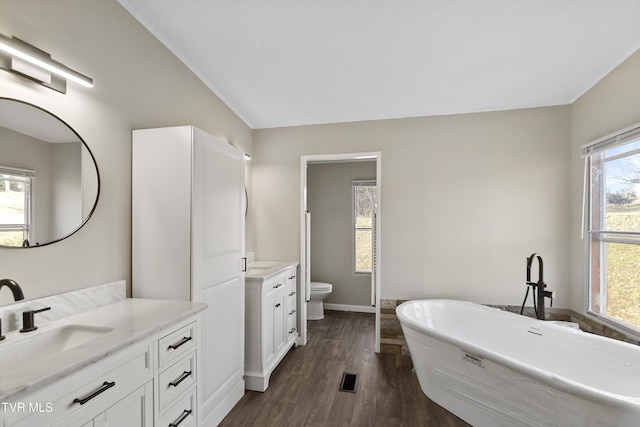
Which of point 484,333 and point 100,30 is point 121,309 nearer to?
point 100,30

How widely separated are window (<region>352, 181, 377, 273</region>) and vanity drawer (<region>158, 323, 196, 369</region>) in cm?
342

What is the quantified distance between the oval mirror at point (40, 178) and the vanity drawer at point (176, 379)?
838 millimetres

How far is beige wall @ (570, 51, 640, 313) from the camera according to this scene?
2.12 m

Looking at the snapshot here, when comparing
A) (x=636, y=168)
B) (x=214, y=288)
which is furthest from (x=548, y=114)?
(x=214, y=288)

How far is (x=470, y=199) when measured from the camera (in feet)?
10.3

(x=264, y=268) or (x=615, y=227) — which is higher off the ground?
(x=615, y=227)

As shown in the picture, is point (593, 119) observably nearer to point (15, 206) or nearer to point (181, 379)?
point (181, 379)

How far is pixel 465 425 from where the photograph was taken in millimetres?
2088

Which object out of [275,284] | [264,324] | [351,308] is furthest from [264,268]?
[351,308]

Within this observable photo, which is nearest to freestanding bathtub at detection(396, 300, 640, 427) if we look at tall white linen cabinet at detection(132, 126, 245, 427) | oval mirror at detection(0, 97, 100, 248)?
tall white linen cabinet at detection(132, 126, 245, 427)

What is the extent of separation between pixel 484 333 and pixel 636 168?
1677 mm

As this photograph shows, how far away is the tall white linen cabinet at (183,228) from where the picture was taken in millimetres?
1777

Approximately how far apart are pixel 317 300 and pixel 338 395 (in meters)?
1.90

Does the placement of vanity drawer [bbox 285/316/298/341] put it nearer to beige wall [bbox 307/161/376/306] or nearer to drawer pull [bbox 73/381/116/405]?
beige wall [bbox 307/161/376/306]
